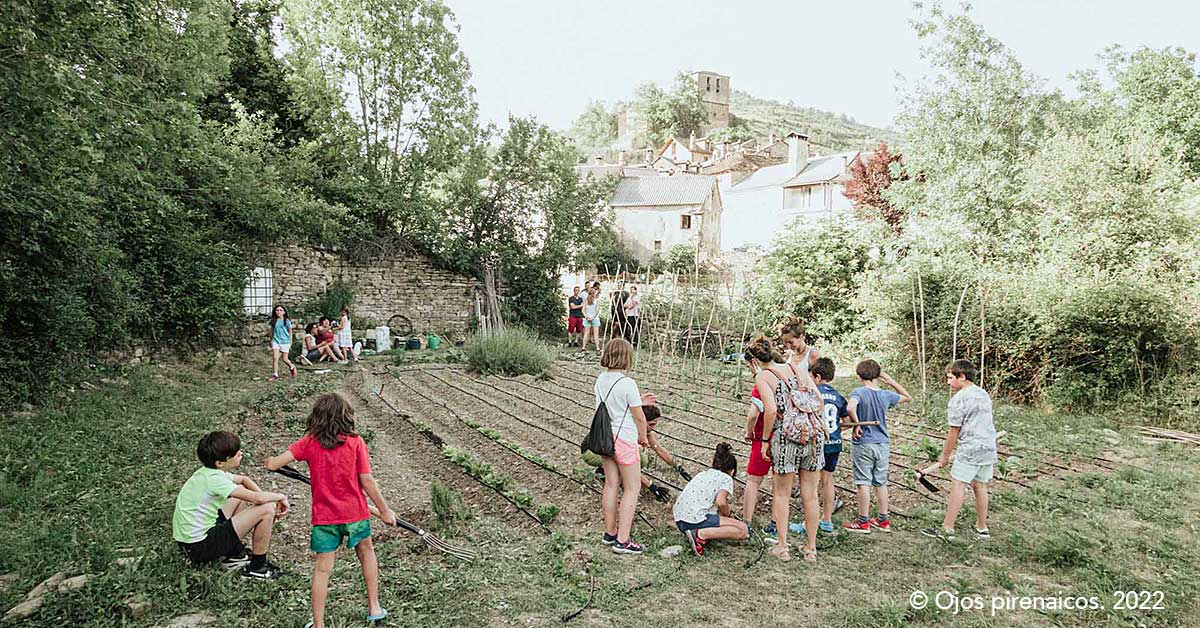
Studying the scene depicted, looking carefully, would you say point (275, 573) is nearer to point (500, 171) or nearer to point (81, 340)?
point (81, 340)

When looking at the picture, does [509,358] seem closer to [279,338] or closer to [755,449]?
[279,338]

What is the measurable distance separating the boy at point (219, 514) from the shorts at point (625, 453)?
2.05 m

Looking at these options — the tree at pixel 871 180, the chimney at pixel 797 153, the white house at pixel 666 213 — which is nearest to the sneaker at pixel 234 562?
the tree at pixel 871 180

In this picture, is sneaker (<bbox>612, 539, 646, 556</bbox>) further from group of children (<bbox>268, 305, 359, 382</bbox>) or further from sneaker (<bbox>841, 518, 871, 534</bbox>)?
group of children (<bbox>268, 305, 359, 382</bbox>)

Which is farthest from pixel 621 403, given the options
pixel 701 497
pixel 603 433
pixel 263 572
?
pixel 263 572

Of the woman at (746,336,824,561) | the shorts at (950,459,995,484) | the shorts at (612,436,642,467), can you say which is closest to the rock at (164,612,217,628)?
the shorts at (612,436,642,467)

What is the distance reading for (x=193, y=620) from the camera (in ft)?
11.3

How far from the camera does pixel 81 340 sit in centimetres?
936

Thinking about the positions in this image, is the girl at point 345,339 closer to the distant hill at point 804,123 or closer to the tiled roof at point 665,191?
the tiled roof at point 665,191

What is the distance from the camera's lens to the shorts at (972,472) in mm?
4738

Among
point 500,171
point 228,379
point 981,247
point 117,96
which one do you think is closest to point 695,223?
point 500,171

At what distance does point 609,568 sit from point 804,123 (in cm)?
11740

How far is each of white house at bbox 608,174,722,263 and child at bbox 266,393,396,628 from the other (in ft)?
122

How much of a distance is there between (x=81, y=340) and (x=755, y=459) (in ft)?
31.6
